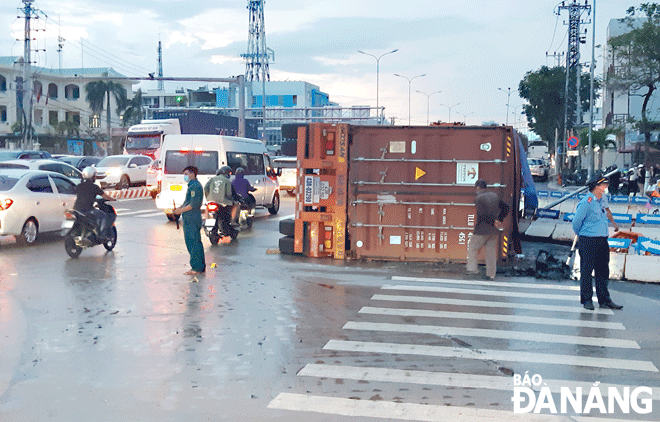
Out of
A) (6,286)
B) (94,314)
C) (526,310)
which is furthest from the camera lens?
(6,286)

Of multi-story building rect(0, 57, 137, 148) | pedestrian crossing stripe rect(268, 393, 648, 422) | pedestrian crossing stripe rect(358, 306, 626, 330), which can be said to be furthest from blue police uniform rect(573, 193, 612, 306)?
multi-story building rect(0, 57, 137, 148)

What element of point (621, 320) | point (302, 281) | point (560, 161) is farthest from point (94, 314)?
point (560, 161)

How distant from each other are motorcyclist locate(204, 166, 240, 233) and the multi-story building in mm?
65450

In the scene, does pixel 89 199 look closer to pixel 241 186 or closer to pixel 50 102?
pixel 241 186

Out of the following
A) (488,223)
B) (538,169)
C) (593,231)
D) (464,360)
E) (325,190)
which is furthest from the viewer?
(538,169)

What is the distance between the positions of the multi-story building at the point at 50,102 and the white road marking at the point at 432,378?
76.0 m

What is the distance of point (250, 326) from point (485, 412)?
11.9 ft

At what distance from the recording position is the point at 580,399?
604 centimetres

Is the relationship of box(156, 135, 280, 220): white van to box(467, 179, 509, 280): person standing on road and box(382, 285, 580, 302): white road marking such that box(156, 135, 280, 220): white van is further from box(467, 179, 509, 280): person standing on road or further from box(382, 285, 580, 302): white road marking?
box(382, 285, 580, 302): white road marking

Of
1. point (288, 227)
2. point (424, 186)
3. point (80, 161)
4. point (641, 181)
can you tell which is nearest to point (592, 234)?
point (424, 186)

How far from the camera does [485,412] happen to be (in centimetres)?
571

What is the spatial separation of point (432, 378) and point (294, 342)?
6.06 feet

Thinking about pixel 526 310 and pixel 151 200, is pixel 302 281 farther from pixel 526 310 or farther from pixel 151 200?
pixel 151 200

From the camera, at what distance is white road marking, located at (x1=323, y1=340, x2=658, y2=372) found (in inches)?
283
